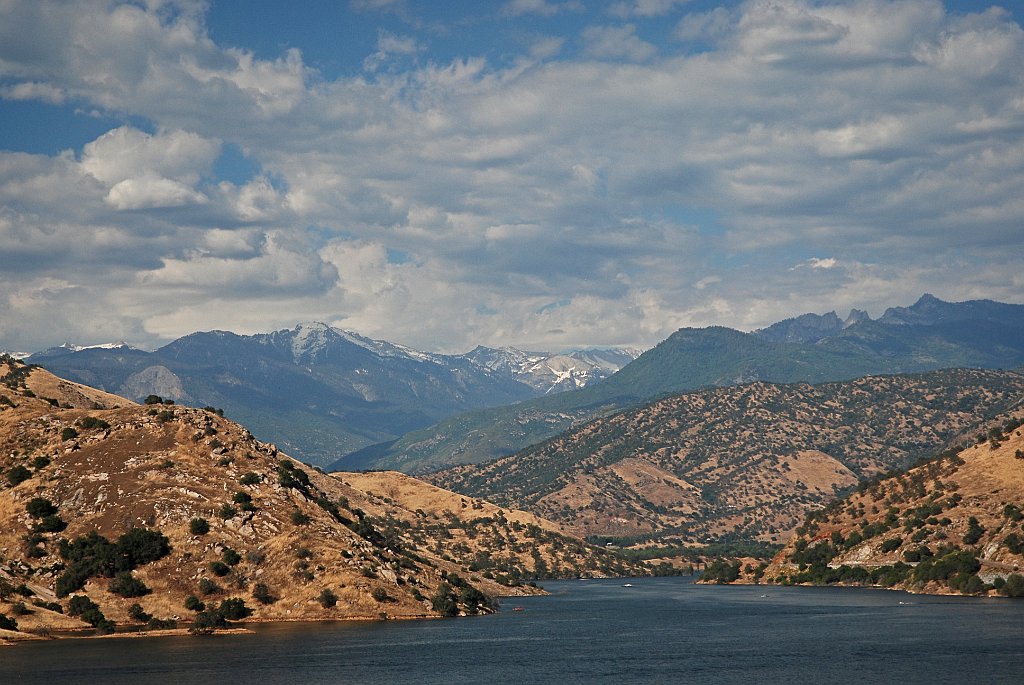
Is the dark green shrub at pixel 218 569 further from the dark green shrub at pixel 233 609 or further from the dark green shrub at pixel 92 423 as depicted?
the dark green shrub at pixel 92 423

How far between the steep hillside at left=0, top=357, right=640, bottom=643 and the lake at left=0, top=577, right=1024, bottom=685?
6310mm

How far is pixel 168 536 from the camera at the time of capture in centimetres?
14462

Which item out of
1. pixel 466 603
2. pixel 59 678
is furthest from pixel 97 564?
pixel 466 603

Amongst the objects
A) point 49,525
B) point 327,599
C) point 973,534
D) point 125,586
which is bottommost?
point 973,534

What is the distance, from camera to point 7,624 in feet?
405

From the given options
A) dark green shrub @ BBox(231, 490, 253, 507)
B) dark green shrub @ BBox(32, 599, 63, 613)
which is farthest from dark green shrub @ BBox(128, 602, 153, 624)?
dark green shrub @ BBox(231, 490, 253, 507)

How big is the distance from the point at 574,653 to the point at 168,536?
51777 millimetres

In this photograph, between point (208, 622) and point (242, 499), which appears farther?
point (242, 499)

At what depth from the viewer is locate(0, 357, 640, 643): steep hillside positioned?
137 meters

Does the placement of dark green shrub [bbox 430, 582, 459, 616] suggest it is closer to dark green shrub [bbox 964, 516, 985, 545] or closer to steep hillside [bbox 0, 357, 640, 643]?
steep hillside [bbox 0, 357, 640, 643]

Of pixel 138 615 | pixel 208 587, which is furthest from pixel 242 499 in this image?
pixel 138 615

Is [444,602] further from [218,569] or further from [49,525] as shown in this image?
[49,525]

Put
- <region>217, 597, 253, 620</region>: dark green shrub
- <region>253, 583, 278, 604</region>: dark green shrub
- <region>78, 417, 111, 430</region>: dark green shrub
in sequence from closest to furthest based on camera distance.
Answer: <region>217, 597, 253, 620</region>: dark green shrub
<region>253, 583, 278, 604</region>: dark green shrub
<region>78, 417, 111, 430</region>: dark green shrub

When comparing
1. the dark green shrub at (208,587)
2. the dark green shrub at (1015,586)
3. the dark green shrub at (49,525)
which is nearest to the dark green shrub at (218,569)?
the dark green shrub at (208,587)
